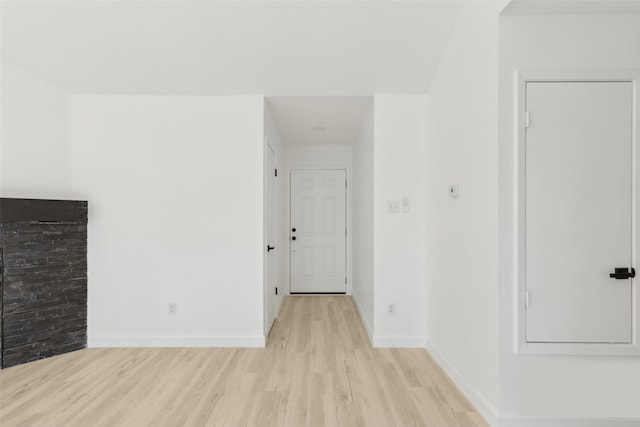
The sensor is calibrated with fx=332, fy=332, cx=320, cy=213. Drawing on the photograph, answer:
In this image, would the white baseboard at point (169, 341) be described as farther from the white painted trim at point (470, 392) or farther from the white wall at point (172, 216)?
the white painted trim at point (470, 392)

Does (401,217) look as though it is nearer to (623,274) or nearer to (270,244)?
(270,244)

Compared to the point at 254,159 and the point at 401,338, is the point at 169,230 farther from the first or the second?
the point at 401,338

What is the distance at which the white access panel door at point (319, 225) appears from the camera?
5.25 metres

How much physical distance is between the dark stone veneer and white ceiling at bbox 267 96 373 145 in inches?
84.0

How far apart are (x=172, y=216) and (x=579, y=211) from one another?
122 inches

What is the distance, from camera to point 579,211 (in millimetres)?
1757

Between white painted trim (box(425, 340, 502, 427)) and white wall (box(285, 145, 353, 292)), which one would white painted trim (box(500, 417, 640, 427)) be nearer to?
white painted trim (box(425, 340, 502, 427))

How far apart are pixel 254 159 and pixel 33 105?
1900 mm

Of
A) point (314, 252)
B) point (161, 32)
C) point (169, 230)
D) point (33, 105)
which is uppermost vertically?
point (161, 32)

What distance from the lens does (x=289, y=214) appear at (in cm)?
525

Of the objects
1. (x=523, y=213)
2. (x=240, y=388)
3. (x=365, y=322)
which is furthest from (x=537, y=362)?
(x=365, y=322)

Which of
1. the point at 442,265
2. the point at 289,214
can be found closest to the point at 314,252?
the point at 289,214

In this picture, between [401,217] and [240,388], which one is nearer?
[240,388]

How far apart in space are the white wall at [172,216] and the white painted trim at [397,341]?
1117 mm
